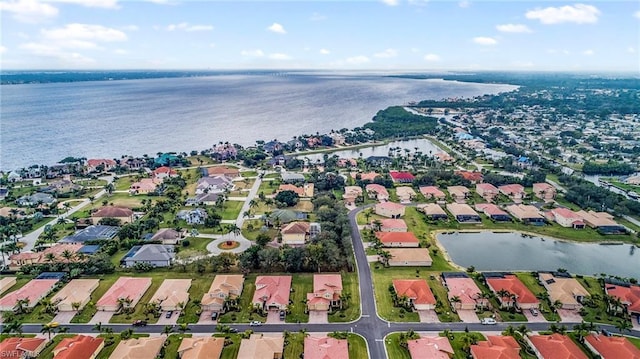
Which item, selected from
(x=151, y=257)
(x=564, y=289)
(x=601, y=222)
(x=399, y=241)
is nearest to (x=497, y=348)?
(x=564, y=289)

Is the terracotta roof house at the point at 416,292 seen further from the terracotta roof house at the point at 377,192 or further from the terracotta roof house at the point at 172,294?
the terracotta roof house at the point at 377,192

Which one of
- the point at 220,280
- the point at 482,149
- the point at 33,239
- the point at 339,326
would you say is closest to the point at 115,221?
the point at 33,239

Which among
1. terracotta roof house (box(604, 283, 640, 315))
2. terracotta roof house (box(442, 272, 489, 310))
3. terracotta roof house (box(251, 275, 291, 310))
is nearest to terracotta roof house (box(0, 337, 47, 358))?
terracotta roof house (box(251, 275, 291, 310))

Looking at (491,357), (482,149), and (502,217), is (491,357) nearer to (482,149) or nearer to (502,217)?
(502,217)

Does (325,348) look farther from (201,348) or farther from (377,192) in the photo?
(377,192)

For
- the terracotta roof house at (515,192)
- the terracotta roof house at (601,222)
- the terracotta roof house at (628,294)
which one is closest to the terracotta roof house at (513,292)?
the terracotta roof house at (628,294)
